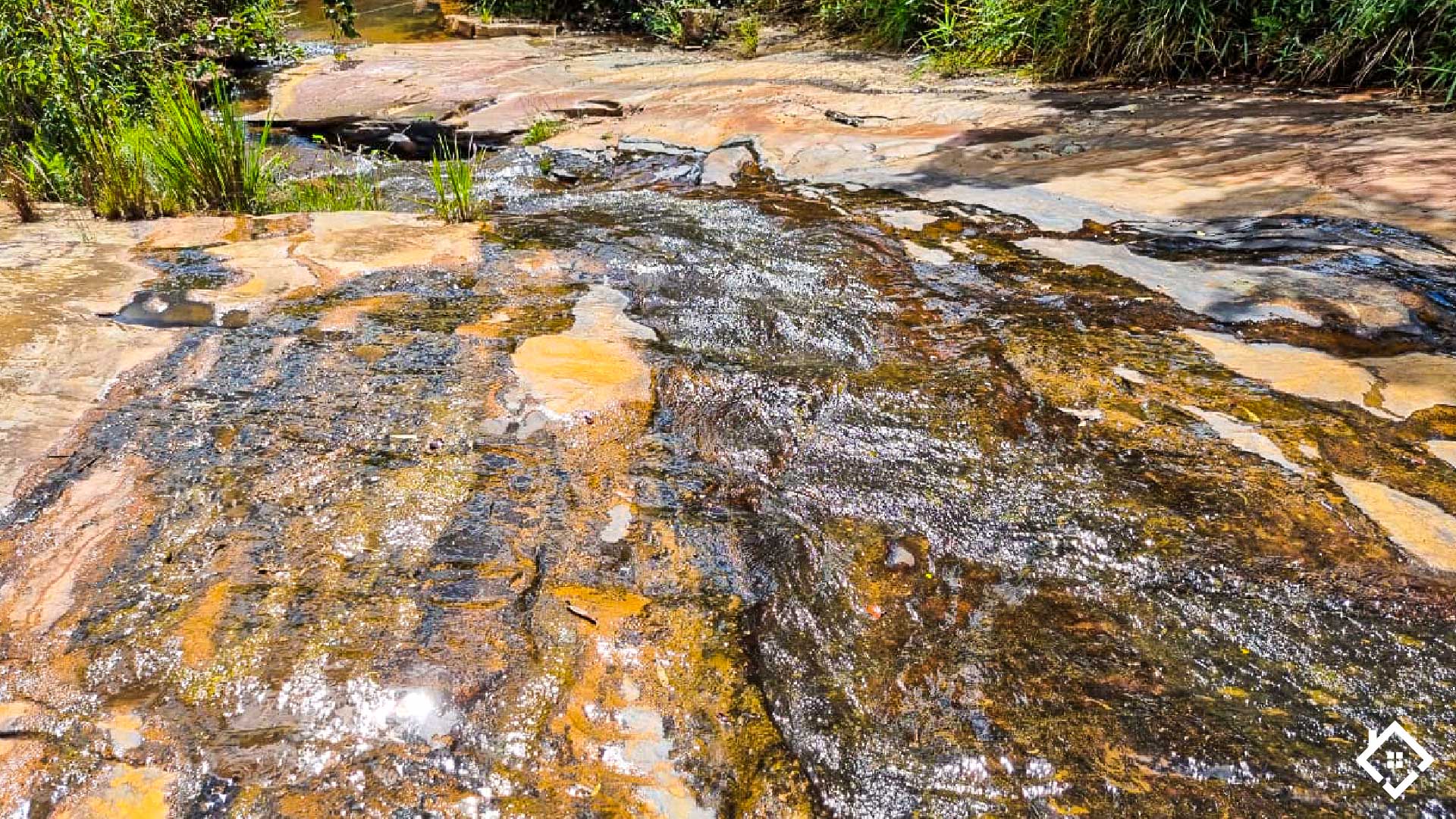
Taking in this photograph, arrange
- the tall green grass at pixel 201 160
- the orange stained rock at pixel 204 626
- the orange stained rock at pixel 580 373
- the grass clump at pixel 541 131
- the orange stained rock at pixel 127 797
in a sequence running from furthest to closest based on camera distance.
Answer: the grass clump at pixel 541 131 → the tall green grass at pixel 201 160 → the orange stained rock at pixel 580 373 → the orange stained rock at pixel 204 626 → the orange stained rock at pixel 127 797

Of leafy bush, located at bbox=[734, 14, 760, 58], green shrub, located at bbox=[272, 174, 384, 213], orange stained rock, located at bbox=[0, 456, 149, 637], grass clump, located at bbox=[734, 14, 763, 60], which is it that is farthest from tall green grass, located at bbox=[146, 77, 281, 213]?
leafy bush, located at bbox=[734, 14, 760, 58]

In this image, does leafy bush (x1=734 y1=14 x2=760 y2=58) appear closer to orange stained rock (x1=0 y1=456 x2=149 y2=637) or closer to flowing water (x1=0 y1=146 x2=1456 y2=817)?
flowing water (x1=0 y1=146 x2=1456 y2=817)

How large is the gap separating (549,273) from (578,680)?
1.91 m

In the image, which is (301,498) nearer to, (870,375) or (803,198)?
(870,375)

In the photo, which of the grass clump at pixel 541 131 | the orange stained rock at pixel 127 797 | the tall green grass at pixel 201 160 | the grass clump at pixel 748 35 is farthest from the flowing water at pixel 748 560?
the grass clump at pixel 748 35

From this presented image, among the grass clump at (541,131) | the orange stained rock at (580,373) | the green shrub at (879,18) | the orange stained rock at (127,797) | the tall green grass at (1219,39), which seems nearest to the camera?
the orange stained rock at (127,797)

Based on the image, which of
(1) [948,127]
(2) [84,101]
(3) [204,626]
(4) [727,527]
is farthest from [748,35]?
(3) [204,626]

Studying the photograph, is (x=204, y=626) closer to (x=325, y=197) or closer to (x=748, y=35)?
(x=325, y=197)

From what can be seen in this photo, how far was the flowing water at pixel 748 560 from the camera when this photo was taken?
3.94 feet

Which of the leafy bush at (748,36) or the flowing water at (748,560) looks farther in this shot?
the leafy bush at (748,36)

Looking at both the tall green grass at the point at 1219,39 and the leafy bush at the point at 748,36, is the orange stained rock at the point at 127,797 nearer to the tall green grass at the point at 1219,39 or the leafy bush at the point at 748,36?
the tall green grass at the point at 1219,39

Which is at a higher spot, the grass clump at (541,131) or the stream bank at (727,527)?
the grass clump at (541,131)

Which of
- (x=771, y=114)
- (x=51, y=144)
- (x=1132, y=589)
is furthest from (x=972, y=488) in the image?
(x=51, y=144)

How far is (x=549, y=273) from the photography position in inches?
116
